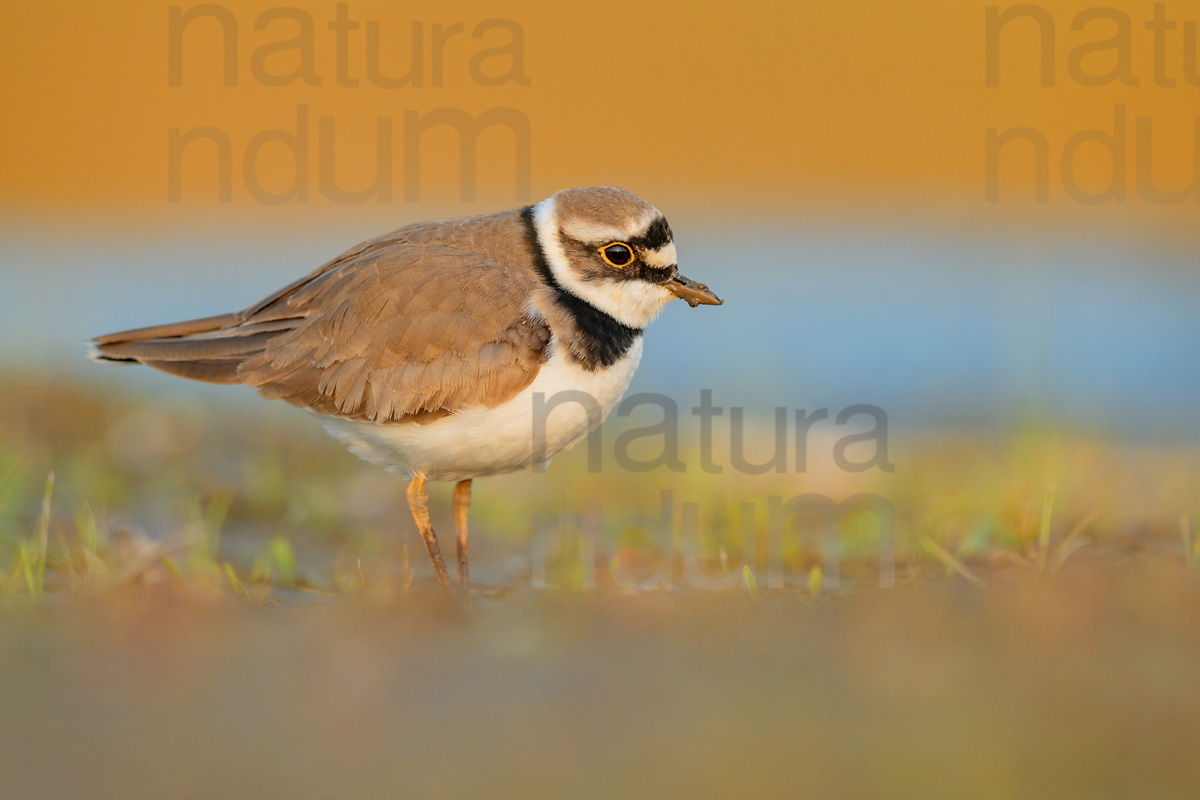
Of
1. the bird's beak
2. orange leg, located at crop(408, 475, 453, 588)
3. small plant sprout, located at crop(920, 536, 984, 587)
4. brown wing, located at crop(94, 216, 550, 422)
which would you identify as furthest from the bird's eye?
small plant sprout, located at crop(920, 536, 984, 587)

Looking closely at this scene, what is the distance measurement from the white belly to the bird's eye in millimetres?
351

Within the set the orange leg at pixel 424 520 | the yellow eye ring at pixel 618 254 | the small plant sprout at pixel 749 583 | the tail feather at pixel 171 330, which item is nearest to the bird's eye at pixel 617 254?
the yellow eye ring at pixel 618 254

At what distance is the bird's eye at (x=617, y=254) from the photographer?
4.71 m

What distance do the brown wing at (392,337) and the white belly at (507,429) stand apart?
0.06m

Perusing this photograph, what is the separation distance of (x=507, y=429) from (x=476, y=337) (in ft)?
1.29

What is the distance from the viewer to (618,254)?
187 inches

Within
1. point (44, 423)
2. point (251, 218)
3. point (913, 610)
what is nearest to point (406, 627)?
point (913, 610)

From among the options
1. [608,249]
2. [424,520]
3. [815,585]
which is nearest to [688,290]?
[608,249]

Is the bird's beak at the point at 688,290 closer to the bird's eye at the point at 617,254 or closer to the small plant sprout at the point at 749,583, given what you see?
the bird's eye at the point at 617,254

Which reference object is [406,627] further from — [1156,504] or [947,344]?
[947,344]

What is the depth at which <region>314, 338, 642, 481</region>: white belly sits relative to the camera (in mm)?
4477

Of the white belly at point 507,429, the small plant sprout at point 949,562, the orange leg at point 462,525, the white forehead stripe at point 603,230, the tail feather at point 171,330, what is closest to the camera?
the small plant sprout at point 949,562

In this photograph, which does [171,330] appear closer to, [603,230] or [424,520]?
[424,520]

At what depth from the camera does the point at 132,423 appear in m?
6.95
